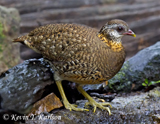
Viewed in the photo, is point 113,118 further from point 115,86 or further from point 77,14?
point 77,14

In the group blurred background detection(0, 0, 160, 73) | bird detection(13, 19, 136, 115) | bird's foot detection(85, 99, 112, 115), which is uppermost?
blurred background detection(0, 0, 160, 73)

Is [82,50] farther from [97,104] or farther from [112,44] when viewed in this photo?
[97,104]

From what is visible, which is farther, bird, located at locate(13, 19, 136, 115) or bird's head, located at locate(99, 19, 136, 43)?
bird's head, located at locate(99, 19, 136, 43)

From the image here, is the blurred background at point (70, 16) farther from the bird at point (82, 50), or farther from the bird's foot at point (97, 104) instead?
the bird's foot at point (97, 104)

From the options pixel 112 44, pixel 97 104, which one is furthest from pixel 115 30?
pixel 97 104

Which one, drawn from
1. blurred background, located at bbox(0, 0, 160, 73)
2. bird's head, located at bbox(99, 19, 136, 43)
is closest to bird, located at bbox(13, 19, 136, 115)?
bird's head, located at bbox(99, 19, 136, 43)

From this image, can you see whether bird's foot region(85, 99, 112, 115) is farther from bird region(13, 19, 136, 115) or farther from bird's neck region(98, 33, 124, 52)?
bird's neck region(98, 33, 124, 52)
